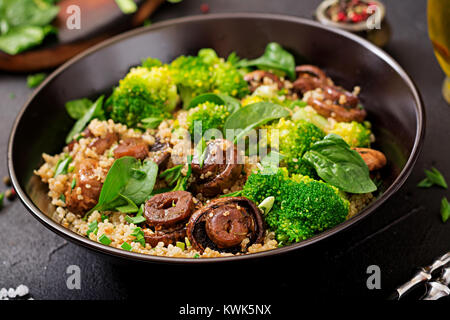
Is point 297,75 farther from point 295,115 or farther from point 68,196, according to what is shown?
point 68,196

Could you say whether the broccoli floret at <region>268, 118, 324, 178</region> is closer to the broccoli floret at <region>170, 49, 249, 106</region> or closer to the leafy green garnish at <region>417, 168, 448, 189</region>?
the broccoli floret at <region>170, 49, 249, 106</region>

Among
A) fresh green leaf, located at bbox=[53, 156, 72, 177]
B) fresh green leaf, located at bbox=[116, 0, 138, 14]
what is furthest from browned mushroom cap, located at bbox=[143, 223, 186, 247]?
fresh green leaf, located at bbox=[116, 0, 138, 14]

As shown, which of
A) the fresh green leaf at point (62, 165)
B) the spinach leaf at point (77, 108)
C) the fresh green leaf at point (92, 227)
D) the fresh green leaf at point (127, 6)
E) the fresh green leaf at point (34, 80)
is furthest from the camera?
the fresh green leaf at point (127, 6)

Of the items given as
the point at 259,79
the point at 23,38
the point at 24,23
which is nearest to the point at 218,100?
the point at 259,79

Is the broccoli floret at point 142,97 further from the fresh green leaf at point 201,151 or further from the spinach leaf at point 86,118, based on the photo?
the fresh green leaf at point 201,151

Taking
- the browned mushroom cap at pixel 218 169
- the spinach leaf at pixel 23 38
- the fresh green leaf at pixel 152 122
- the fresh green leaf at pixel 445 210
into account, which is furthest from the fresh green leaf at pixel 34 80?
the fresh green leaf at pixel 445 210
